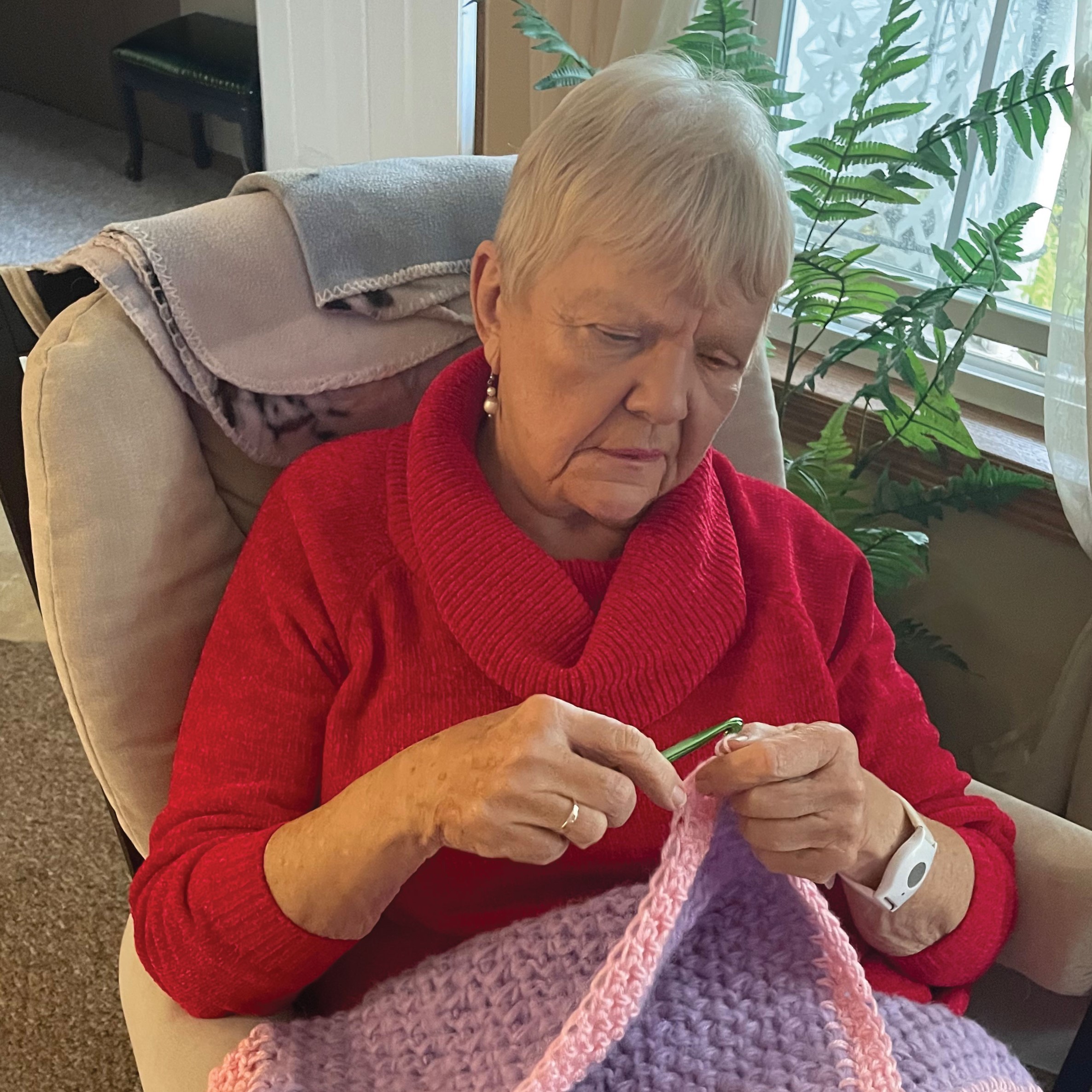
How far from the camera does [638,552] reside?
1.03 metres

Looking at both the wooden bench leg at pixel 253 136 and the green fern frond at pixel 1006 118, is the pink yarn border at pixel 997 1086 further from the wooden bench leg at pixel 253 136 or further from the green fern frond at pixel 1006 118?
the wooden bench leg at pixel 253 136

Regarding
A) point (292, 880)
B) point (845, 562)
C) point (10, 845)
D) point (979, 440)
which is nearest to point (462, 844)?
point (292, 880)

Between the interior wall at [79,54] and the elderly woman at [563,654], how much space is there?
4.01 meters

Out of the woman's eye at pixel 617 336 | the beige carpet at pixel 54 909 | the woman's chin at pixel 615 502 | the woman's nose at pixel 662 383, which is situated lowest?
the beige carpet at pixel 54 909

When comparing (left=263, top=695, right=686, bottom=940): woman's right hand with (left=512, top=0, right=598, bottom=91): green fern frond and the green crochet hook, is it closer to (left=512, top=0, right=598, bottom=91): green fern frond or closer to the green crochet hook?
the green crochet hook

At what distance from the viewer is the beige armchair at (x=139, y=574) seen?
922 millimetres

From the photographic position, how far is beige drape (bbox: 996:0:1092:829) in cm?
133

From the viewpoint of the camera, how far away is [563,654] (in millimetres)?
983

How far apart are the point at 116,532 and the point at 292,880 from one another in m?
0.34

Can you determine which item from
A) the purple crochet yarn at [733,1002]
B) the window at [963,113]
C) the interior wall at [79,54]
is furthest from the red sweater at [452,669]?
the interior wall at [79,54]

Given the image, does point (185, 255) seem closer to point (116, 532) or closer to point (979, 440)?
point (116, 532)

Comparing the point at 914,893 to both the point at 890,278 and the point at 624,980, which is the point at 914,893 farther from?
the point at 890,278

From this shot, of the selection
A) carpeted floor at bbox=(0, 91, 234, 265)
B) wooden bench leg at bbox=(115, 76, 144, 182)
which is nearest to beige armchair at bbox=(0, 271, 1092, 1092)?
carpeted floor at bbox=(0, 91, 234, 265)

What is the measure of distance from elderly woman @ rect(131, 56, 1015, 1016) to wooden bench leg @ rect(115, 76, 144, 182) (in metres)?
3.55
